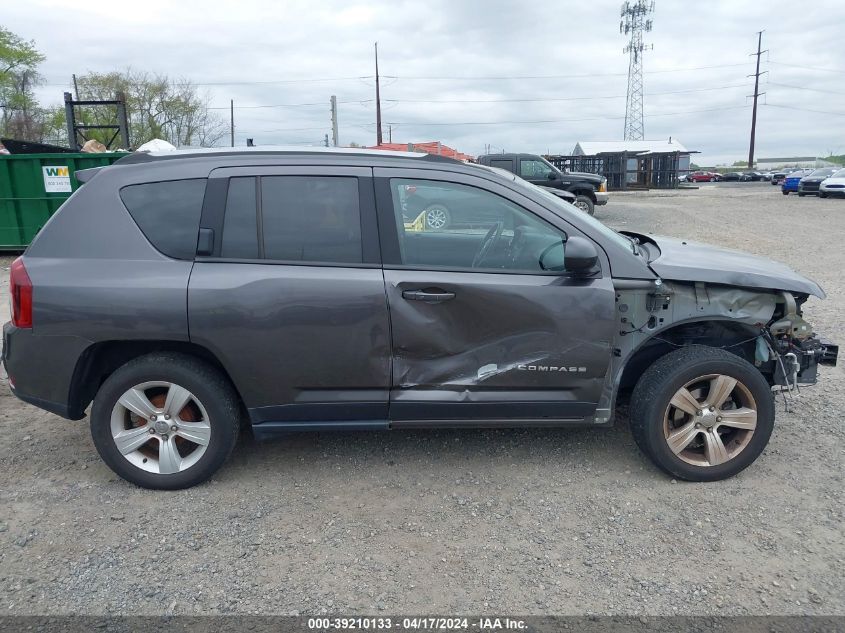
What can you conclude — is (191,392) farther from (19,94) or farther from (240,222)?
(19,94)

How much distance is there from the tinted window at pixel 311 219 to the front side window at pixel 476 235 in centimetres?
26

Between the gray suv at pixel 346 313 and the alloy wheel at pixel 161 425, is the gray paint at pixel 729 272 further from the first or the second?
the alloy wheel at pixel 161 425

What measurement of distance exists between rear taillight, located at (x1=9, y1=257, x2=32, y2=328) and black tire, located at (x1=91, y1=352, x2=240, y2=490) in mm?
523

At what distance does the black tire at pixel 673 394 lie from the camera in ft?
11.5

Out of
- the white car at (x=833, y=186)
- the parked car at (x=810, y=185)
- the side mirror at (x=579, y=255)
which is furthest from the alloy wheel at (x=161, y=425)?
the parked car at (x=810, y=185)

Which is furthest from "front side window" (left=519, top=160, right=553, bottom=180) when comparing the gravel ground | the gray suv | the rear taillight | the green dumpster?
the rear taillight

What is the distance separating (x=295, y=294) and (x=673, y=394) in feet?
7.04

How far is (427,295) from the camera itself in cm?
332

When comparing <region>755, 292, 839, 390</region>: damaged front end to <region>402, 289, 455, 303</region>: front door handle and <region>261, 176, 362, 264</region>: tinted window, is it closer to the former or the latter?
<region>402, 289, 455, 303</region>: front door handle

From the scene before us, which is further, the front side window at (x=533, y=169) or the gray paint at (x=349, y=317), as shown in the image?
the front side window at (x=533, y=169)

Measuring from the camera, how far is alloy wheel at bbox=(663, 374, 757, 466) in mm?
3531

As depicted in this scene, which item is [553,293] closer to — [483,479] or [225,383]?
[483,479]

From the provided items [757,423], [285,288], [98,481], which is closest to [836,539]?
[757,423]

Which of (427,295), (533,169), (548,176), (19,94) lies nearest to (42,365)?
Result: (427,295)
